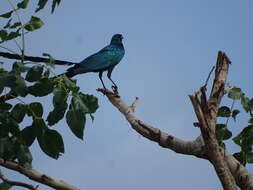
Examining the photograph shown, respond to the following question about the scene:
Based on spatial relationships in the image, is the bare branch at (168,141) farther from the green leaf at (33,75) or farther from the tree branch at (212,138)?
the green leaf at (33,75)

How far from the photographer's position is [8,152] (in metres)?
2.53

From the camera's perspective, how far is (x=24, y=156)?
2545mm

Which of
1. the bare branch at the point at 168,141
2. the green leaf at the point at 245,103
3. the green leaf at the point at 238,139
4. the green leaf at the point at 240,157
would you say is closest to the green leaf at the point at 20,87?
the bare branch at the point at 168,141

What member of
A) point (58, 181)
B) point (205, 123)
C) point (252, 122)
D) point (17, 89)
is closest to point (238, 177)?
point (252, 122)

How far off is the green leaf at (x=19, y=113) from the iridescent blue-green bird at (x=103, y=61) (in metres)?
2.93

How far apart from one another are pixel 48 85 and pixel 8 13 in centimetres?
96

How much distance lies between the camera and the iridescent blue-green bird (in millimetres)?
5720

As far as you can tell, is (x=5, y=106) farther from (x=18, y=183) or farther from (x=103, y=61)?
(x=103, y=61)

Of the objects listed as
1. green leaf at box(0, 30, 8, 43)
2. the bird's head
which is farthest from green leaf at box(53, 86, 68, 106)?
the bird's head

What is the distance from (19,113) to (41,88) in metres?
0.21

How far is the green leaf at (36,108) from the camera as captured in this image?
2590 millimetres

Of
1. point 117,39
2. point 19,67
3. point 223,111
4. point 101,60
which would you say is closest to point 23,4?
point 19,67

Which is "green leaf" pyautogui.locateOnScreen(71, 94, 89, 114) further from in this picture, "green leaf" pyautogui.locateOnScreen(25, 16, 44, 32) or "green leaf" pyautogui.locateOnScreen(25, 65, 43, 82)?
"green leaf" pyautogui.locateOnScreen(25, 16, 44, 32)

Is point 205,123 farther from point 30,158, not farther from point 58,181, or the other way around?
point 30,158
